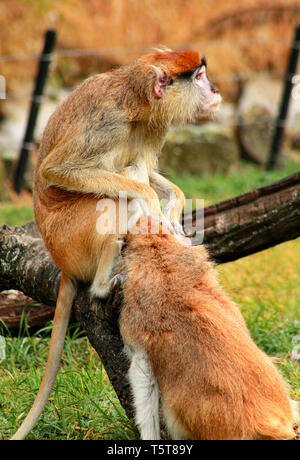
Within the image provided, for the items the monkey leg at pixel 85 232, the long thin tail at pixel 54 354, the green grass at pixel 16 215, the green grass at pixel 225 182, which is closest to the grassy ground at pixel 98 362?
the long thin tail at pixel 54 354

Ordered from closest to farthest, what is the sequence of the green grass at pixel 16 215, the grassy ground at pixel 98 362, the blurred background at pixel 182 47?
the grassy ground at pixel 98 362 < the green grass at pixel 16 215 < the blurred background at pixel 182 47

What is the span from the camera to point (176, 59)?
356 cm

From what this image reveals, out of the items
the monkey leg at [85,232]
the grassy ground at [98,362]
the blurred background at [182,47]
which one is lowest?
the grassy ground at [98,362]

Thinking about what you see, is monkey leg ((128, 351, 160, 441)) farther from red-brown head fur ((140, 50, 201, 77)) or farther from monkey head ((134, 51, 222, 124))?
red-brown head fur ((140, 50, 201, 77))

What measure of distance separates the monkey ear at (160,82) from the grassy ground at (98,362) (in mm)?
1249

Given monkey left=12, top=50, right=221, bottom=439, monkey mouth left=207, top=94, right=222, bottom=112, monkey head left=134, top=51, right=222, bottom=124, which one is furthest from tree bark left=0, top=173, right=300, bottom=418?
monkey head left=134, top=51, right=222, bottom=124

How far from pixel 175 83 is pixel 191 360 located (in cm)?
171

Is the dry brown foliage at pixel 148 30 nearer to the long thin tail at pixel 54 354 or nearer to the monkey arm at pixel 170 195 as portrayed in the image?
the monkey arm at pixel 170 195

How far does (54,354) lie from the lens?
128 inches

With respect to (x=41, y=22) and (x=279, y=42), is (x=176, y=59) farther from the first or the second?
(x=279, y=42)

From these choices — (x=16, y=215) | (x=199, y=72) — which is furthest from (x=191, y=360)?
(x=16, y=215)

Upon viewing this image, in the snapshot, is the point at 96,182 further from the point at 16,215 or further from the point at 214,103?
the point at 16,215

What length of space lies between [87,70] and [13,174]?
2112mm

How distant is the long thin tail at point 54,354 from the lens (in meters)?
3.03
